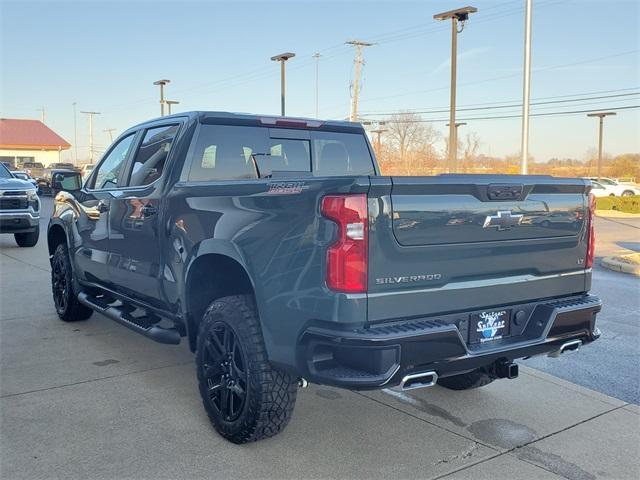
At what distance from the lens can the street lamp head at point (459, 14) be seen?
21203mm

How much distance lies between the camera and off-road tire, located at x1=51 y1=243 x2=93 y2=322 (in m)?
6.43

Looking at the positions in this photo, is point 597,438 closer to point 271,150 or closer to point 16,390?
point 271,150

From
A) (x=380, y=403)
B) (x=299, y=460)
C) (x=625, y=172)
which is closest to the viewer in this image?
(x=299, y=460)

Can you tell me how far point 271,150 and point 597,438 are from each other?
3043 mm

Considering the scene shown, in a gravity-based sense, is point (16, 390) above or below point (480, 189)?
below

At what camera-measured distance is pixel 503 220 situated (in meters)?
3.44

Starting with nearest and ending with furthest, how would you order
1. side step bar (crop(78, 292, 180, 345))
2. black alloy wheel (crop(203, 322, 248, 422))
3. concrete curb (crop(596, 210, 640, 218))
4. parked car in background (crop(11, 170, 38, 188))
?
black alloy wheel (crop(203, 322, 248, 422))
side step bar (crop(78, 292, 180, 345))
parked car in background (crop(11, 170, 38, 188))
concrete curb (crop(596, 210, 640, 218))

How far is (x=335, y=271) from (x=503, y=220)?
3.47ft

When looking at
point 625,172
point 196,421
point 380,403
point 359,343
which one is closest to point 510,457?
point 380,403

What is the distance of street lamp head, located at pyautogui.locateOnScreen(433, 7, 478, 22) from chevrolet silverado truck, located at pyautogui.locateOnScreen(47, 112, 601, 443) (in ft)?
60.2

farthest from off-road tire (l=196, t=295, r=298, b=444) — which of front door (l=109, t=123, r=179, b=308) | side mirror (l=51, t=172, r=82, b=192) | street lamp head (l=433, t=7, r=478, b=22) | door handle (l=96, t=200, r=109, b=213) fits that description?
street lamp head (l=433, t=7, r=478, b=22)

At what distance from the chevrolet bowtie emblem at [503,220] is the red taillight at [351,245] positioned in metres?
0.78

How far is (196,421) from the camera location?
4.09 meters

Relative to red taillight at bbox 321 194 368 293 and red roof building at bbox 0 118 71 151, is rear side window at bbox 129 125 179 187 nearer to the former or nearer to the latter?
red taillight at bbox 321 194 368 293
